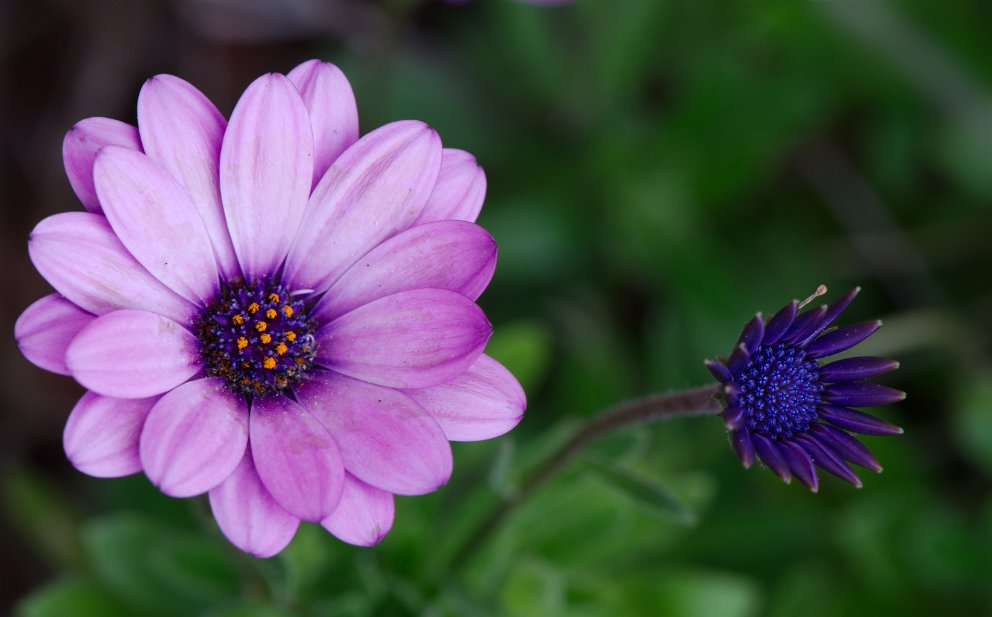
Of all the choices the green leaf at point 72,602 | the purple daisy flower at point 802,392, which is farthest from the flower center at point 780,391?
the green leaf at point 72,602

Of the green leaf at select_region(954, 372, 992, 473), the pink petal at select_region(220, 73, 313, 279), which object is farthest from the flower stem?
the green leaf at select_region(954, 372, 992, 473)

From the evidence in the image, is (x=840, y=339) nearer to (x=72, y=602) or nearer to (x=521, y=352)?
(x=521, y=352)

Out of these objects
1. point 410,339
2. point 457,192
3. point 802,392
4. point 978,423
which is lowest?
point 978,423

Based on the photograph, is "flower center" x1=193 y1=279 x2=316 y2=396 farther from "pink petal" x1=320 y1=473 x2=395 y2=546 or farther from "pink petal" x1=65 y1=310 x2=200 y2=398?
"pink petal" x1=320 y1=473 x2=395 y2=546

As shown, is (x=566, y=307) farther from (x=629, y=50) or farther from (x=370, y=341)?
(x=370, y=341)

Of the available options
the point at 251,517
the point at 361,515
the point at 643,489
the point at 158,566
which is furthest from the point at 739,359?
the point at 158,566

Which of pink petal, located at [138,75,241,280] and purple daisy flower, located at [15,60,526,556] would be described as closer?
purple daisy flower, located at [15,60,526,556]

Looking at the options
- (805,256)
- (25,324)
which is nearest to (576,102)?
(805,256)
